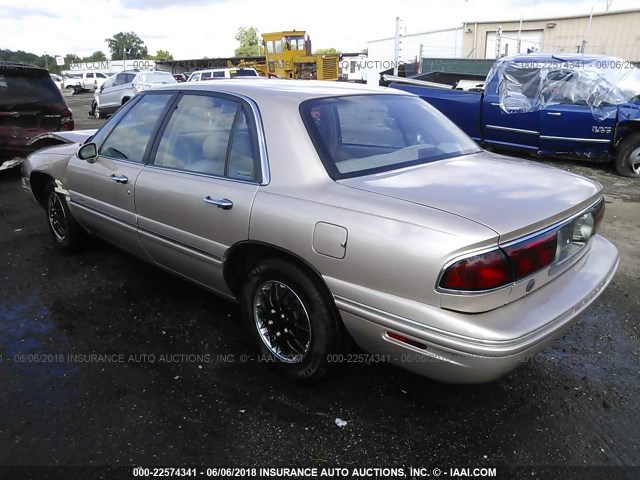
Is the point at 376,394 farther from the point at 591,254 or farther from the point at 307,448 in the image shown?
the point at 591,254

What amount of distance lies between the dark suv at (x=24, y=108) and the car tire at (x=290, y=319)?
21.6 feet

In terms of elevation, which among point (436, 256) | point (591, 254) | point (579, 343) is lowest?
point (579, 343)

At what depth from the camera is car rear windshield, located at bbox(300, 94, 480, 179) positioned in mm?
2664

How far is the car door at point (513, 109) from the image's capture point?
8180 mm

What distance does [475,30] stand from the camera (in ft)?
90.6

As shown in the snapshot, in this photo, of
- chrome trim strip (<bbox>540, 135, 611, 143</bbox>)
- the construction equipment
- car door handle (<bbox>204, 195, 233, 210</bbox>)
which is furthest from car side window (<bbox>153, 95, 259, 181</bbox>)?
the construction equipment

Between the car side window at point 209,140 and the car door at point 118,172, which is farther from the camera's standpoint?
the car door at point 118,172

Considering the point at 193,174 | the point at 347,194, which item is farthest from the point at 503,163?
the point at 193,174

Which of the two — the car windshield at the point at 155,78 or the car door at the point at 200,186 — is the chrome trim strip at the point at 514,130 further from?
the car windshield at the point at 155,78

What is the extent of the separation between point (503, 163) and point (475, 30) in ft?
92.3

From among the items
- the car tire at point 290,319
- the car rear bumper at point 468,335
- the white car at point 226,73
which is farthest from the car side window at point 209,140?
the white car at point 226,73

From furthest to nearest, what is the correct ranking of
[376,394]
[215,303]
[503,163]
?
1. [215,303]
2. [503,163]
3. [376,394]

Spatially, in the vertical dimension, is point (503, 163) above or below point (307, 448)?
above

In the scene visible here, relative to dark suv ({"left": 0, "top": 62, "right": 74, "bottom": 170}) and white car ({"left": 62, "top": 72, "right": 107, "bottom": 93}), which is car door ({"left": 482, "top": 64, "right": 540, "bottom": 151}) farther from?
white car ({"left": 62, "top": 72, "right": 107, "bottom": 93})
